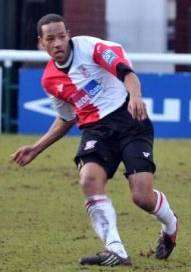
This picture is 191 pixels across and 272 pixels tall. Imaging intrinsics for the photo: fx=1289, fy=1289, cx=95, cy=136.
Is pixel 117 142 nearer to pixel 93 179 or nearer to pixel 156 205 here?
pixel 93 179

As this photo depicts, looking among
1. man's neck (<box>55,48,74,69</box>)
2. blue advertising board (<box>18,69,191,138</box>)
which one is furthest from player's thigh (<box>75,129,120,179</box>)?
blue advertising board (<box>18,69,191,138</box>)

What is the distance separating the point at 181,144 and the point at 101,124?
371 inches

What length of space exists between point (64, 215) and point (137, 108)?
152 inches

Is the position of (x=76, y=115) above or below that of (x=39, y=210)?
above

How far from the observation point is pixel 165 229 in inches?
376

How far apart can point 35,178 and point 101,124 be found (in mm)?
5912

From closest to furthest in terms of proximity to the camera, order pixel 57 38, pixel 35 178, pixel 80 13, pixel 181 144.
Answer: pixel 57 38 < pixel 35 178 < pixel 181 144 < pixel 80 13

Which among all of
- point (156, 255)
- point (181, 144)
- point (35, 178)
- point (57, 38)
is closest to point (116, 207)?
point (35, 178)

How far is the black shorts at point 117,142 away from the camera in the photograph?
362 inches

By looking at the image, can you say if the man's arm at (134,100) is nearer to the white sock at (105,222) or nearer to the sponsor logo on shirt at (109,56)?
the sponsor logo on shirt at (109,56)

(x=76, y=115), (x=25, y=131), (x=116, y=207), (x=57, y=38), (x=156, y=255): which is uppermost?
(x=57, y=38)

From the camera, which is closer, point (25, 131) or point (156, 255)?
point (156, 255)

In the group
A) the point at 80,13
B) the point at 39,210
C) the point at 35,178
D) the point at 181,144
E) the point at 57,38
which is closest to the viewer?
the point at 57,38

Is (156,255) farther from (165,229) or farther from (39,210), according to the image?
(39,210)
